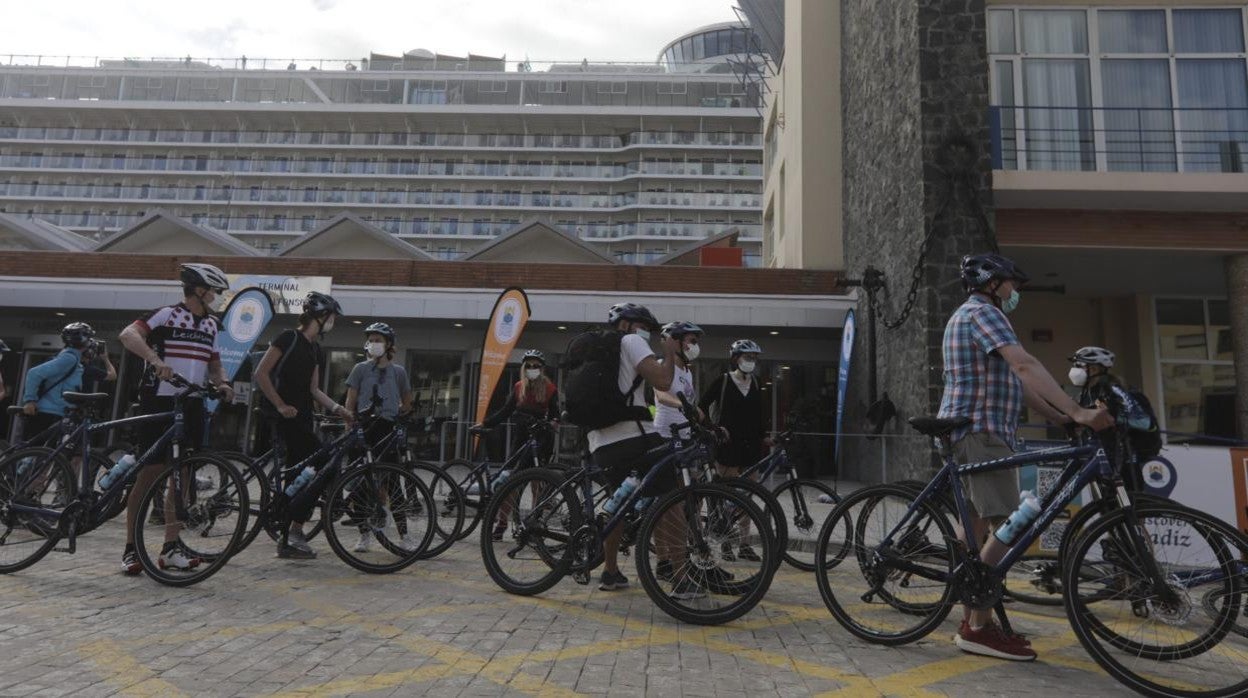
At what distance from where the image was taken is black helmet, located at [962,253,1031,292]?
388 cm

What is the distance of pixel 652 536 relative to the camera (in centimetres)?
413

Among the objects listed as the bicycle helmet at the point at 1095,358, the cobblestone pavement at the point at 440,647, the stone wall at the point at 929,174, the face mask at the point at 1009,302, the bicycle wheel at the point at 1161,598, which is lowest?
the cobblestone pavement at the point at 440,647

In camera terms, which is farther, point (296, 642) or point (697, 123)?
point (697, 123)

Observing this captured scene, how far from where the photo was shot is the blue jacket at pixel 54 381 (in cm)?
715

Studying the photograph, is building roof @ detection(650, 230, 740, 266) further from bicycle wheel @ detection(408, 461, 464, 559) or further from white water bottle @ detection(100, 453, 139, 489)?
white water bottle @ detection(100, 453, 139, 489)

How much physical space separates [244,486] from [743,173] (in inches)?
2831

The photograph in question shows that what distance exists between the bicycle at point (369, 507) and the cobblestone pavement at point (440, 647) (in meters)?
0.30

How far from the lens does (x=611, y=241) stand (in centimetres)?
7150

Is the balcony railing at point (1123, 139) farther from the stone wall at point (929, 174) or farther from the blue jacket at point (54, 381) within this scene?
the blue jacket at point (54, 381)

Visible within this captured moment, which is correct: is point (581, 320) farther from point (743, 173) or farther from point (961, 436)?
point (743, 173)

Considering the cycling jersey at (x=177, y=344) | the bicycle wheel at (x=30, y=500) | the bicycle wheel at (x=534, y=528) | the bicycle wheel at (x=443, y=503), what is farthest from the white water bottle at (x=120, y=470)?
the bicycle wheel at (x=534, y=528)

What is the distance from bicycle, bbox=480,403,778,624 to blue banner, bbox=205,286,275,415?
9.38 metres

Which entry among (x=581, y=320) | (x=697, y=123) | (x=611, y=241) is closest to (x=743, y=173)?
(x=697, y=123)

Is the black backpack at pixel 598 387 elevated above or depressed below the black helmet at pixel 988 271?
A: below
